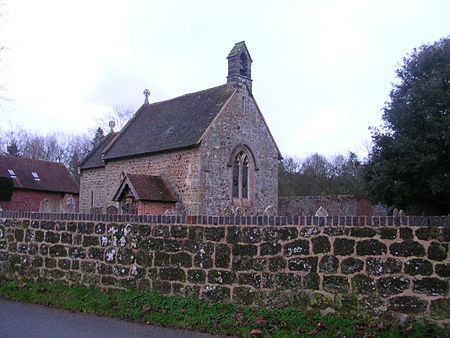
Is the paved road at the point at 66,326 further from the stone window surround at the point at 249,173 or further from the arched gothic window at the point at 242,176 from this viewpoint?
the arched gothic window at the point at 242,176

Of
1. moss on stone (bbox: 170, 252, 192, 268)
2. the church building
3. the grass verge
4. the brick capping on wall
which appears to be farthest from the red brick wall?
moss on stone (bbox: 170, 252, 192, 268)

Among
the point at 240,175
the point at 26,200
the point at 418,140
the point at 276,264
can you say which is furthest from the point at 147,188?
the point at 26,200

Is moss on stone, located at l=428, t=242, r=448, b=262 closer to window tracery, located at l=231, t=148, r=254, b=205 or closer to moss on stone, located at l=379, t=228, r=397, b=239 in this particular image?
moss on stone, located at l=379, t=228, r=397, b=239

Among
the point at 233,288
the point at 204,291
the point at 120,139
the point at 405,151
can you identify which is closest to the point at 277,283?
the point at 233,288

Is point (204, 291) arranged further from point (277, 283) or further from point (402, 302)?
point (402, 302)

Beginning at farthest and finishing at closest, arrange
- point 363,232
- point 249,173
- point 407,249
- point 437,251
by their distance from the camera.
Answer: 1. point 249,173
2. point 363,232
3. point 407,249
4. point 437,251

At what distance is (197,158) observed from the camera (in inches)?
894

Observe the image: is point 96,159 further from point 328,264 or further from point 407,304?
point 407,304

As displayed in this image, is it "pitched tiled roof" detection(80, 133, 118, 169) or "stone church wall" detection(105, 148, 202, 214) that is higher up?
"pitched tiled roof" detection(80, 133, 118, 169)

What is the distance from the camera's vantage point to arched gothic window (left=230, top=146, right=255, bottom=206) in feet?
81.4

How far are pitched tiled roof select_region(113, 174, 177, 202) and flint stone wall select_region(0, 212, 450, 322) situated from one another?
37.7ft

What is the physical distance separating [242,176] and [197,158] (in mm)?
3770

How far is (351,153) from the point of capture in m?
45.8

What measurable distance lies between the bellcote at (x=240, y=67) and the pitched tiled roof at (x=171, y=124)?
25.0 inches
